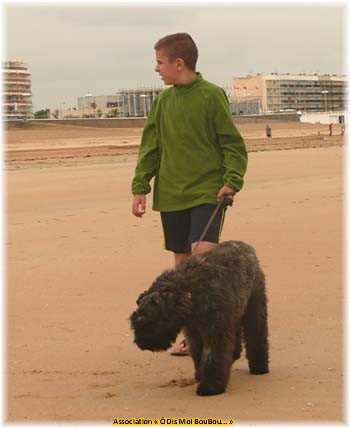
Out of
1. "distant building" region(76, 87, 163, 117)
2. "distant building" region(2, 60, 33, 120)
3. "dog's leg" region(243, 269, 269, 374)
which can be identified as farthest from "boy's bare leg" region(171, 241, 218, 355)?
"distant building" region(76, 87, 163, 117)

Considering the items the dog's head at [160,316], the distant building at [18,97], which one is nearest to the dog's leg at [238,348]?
the dog's head at [160,316]

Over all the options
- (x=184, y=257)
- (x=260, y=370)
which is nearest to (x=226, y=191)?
(x=184, y=257)

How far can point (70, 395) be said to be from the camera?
463cm

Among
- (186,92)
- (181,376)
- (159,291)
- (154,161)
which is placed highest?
(186,92)

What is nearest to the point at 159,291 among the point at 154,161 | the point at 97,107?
the point at 154,161

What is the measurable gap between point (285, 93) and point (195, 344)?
142 meters

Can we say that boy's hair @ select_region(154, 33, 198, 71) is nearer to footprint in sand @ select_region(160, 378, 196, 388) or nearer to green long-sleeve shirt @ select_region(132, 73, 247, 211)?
green long-sleeve shirt @ select_region(132, 73, 247, 211)

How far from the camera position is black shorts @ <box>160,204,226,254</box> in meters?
5.24

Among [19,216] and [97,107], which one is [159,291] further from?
[97,107]

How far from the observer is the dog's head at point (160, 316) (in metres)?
4.44

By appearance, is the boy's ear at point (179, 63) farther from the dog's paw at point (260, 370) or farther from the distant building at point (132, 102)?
the distant building at point (132, 102)

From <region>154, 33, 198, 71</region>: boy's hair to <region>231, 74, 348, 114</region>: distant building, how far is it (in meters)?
125

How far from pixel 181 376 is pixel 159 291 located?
34.0 inches

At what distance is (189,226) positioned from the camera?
5.44 m
